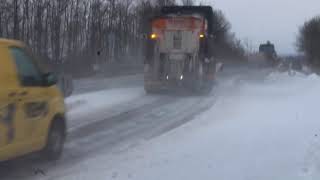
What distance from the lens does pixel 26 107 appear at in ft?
30.4

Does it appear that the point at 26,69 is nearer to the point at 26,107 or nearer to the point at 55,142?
the point at 26,107

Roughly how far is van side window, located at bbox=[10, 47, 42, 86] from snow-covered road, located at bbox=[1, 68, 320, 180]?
1211 millimetres

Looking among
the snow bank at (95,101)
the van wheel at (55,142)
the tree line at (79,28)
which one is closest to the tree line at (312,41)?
the tree line at (79,28)

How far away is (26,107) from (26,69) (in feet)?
1.99

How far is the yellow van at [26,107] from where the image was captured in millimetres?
8820

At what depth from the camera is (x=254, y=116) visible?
1716 cm

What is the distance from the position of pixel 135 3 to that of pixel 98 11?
1085cm

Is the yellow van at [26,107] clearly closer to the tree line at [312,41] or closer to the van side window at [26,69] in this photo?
the van side window at [26,69]

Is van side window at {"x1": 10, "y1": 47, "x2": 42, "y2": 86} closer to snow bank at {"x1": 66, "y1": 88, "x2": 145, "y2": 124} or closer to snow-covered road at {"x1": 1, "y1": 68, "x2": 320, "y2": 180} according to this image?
snow-covered road at {"x1": 1, "y1": 68, "x2": 320, "y2": 180}

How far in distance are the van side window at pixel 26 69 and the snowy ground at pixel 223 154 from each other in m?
1.28

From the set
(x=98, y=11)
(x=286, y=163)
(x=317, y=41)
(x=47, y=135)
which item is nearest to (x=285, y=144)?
(x=286, y=163)

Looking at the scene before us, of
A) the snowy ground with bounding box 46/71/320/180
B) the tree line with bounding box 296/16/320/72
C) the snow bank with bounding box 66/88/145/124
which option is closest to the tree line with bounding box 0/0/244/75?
the snow bank with bounding box 66/88/145/124

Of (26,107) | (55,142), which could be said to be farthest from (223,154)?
(26,107)

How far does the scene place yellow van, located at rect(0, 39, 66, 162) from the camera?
882 cm
